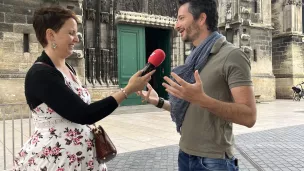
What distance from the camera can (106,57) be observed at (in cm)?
1171

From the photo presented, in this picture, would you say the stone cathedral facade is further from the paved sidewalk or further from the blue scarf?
the blue scarf

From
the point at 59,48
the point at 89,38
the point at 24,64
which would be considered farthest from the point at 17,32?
the point at 59,48

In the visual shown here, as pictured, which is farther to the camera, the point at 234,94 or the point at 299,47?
the point at 299,47

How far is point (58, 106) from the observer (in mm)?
1592

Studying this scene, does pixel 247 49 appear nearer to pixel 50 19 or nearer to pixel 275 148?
pixel 275 148

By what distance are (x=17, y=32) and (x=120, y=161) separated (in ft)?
23.1

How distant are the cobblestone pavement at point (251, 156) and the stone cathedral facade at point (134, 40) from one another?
246 inches

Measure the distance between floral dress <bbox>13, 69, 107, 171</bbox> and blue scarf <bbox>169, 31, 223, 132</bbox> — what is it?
578 millimetres

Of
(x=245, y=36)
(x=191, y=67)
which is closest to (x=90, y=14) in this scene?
(x=245, y=36)

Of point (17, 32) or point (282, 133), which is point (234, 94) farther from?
point (17, 32)

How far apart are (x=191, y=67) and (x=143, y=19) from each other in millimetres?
11611

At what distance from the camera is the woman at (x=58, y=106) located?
1.60 m

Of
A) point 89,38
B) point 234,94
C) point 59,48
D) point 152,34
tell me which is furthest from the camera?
point 152,34

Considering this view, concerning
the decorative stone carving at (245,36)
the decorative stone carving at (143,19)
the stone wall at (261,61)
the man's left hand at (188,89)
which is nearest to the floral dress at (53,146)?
the man's left hand at (188,89)
